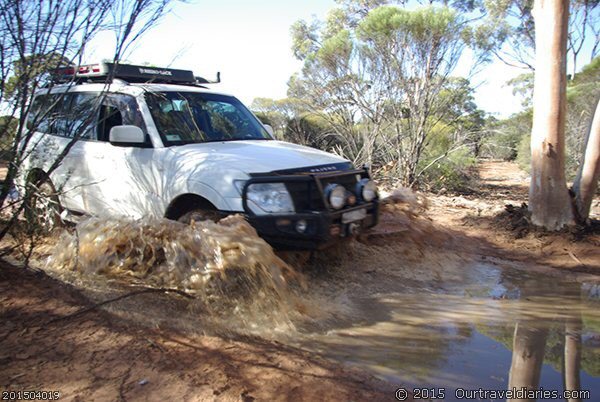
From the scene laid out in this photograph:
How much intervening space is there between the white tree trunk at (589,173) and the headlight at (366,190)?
406 cm

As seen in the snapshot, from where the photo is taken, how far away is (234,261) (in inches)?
143

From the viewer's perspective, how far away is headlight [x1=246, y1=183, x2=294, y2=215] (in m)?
4.00

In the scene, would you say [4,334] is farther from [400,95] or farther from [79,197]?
[400,95]

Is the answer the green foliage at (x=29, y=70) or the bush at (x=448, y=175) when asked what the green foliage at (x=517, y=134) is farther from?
the green foliage at (x=29, y=70)

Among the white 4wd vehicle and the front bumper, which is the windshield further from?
the front bumper

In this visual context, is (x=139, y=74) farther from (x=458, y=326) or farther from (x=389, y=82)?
(x=389, y=82)

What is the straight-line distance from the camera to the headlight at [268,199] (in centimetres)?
400

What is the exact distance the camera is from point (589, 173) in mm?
6773

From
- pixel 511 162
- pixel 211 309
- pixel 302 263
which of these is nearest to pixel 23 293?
pixel 211 309

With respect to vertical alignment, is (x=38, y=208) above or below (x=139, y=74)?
below

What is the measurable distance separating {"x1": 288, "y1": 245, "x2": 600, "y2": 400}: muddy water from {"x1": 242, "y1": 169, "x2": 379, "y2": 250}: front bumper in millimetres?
680

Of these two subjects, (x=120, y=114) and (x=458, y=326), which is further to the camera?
(x=120, y=114)

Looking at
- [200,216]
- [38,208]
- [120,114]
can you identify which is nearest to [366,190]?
[200,216]

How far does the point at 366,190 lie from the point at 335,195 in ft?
1.99
